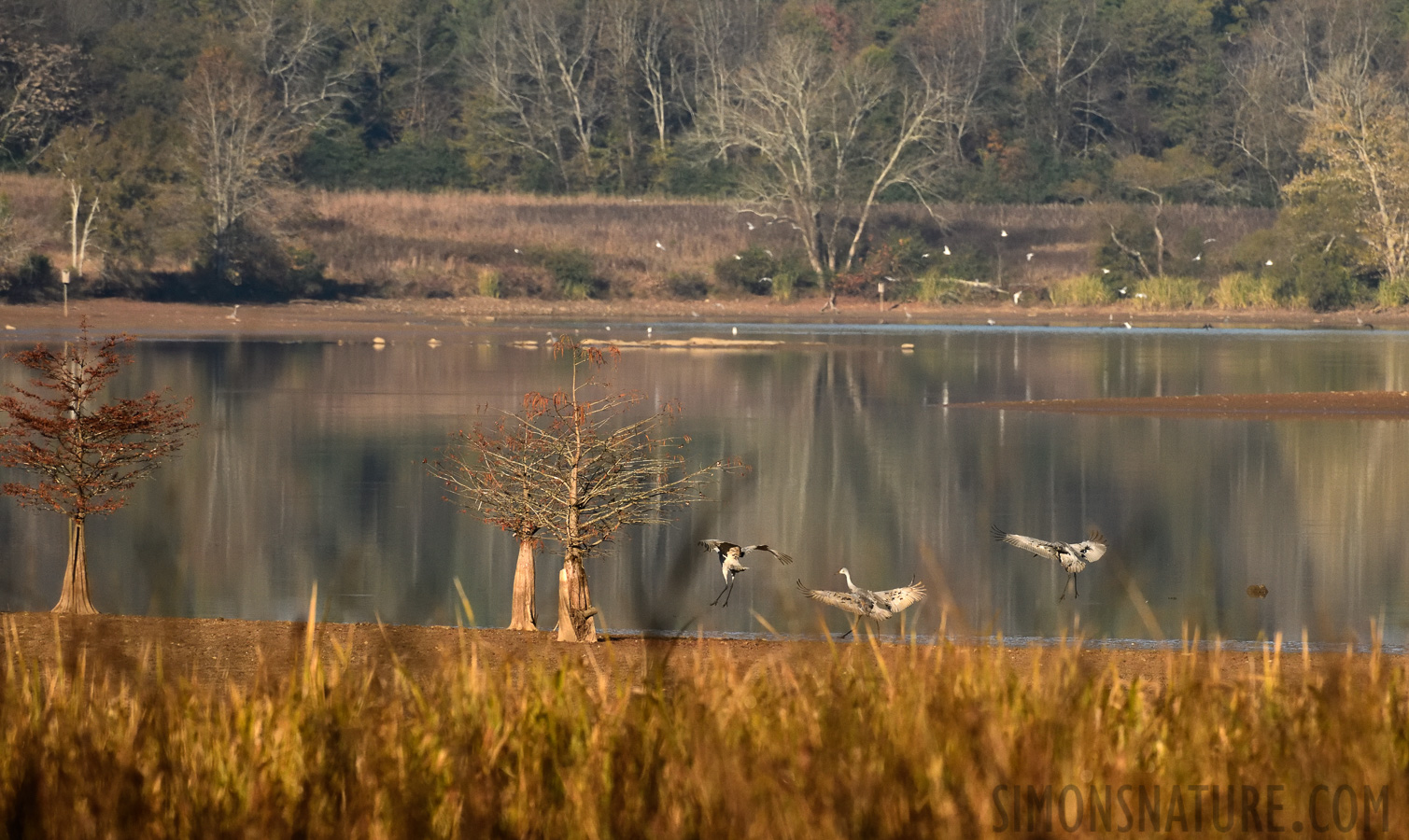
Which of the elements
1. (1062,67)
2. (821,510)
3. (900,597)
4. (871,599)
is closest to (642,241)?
(1062,67)

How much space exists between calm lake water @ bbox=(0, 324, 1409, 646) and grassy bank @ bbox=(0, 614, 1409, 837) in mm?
356

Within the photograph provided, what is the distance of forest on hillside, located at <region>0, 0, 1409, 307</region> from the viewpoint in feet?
246

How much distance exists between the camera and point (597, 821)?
521 centimetres

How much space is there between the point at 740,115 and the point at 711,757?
Result: 7712 centimetres

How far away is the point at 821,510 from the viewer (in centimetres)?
2186

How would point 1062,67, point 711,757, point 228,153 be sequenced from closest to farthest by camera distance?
1. point 711,757
2. point 228,153
3. point 1062,67

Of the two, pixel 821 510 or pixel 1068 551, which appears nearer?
pixel 1068 551

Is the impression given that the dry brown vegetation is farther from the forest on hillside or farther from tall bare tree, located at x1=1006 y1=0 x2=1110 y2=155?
tall bare tree, located at x1=1006 y1=0 x2=1110 y2=155

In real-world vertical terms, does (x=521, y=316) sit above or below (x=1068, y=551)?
above

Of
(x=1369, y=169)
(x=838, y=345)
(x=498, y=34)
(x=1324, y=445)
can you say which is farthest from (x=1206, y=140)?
(x=1324, y=445)

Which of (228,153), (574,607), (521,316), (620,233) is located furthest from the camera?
(620,233)

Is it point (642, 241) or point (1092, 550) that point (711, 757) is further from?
point (642, 241)

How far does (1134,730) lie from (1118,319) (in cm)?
7097

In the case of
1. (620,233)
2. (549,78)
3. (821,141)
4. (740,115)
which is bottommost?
(620,233)
